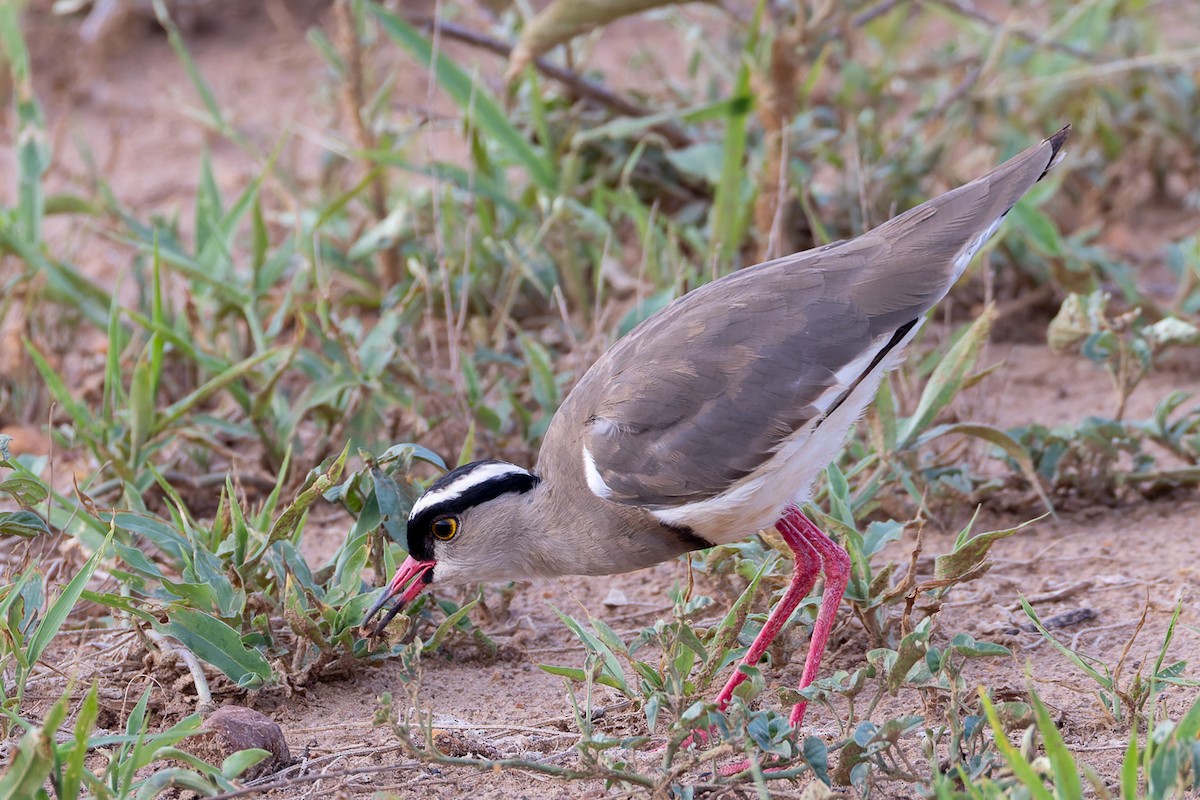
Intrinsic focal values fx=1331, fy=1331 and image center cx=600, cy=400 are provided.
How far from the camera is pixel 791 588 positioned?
3.74m

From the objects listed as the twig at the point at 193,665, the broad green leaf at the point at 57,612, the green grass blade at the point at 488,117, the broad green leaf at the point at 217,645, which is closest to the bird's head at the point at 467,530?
the broad green leaf at the point at 217,645

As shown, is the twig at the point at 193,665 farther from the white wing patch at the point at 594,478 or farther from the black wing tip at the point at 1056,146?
the black wing tip at the point at 1056,146

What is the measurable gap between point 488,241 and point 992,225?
2.47 meters

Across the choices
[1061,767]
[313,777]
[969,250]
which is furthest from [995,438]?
[313,777]

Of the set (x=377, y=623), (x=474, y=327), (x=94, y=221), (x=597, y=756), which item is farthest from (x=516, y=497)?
(x=94, y=221)

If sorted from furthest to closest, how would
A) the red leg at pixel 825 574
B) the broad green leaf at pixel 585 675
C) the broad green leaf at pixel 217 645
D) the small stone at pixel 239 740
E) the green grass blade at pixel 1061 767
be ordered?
1. the red leg at pixel 825 574
2. the broad green leaf at pixel 217 645
3. the broad green leaf at pixel 585 675
4. the small stone at pixel 239 740
5. the green grass blade at pixel 1061 767

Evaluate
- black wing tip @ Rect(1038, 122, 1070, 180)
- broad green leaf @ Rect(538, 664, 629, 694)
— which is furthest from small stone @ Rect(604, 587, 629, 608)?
black wing tip @ Rect(1038, 122, 1070, 180)

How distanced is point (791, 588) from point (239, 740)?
60.2 inches

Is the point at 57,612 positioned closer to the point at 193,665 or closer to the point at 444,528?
the point at 193,665

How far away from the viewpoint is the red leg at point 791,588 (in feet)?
11.9

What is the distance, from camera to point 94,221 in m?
6.46

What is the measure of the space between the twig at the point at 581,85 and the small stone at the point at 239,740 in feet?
11.9

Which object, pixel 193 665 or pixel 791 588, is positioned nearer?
pixel 193 665

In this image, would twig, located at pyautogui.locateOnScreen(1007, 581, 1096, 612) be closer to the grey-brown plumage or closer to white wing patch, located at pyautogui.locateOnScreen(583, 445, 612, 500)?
the grey-brown plumage
